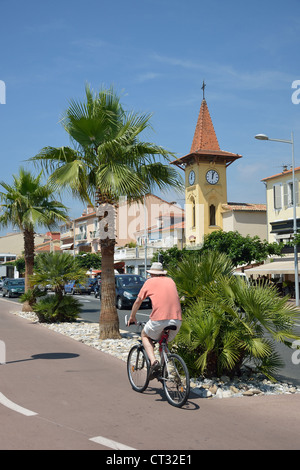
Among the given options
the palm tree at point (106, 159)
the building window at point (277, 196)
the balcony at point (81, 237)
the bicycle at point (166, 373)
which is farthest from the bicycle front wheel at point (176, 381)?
the balcony at point (81, 237)

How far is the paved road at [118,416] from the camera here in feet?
15.5

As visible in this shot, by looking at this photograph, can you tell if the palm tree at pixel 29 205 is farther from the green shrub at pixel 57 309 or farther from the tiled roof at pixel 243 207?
the tiled roof at pixel 243 207

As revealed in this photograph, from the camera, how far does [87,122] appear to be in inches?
474

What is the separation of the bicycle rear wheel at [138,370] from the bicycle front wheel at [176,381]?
415 mm

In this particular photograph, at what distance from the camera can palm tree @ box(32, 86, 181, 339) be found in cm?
1205

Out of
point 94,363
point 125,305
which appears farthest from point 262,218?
point 94,363

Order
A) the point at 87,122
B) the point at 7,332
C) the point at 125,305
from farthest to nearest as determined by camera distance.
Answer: the point at 125,305 < the point at 7,332 < the point at 87,122

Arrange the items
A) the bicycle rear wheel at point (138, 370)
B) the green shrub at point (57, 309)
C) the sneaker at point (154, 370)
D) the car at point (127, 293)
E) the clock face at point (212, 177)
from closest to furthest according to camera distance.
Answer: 1. the sneaker at point (154, 370)
2. the bicycle rear wheel at point (138, 370)
3. the green shrub at point (57, 309)
4. the car at point (127, 293)
5. the clock face at point (212, 177)

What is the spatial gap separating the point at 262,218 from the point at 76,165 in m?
44.7

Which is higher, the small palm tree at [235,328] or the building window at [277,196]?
the building window at [277,196]

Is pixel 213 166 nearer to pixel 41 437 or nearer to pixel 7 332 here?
pixel 7 332

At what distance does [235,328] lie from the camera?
722 cm

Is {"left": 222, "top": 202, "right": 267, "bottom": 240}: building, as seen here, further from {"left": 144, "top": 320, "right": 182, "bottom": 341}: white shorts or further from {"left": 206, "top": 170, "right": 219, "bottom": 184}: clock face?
{"left": 144, "top": 320, "right": 182, "bottom": 341}: white shorts
